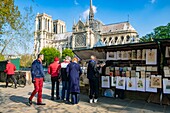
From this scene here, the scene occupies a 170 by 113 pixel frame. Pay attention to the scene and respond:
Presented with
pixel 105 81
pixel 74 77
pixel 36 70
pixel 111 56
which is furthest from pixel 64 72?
pixel 111 56

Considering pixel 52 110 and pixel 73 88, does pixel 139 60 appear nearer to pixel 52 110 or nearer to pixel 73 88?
pixel 73 88

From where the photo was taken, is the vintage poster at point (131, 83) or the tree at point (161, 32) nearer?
the vintage poster at point (131, 83)

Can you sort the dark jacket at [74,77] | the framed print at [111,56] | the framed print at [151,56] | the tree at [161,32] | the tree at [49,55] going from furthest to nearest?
the tree at [49,55], the tree at [161,32], the framed print at [111,56], the framed print at [151,56], the dark jacket at [74,77]

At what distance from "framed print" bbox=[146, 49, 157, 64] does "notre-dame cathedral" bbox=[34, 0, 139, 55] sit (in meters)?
70.8

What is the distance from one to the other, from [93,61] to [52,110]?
8.35ft

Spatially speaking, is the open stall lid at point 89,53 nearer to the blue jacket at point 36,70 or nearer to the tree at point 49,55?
the blue jacket at point 36,70

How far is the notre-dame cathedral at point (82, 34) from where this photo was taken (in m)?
86.3

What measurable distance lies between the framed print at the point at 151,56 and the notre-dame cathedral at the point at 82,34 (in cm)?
7081

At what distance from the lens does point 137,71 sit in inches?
292

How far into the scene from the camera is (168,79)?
6605 millimetres

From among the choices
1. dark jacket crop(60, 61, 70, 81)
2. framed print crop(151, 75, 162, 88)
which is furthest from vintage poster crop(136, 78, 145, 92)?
dark jacket crop(60, 61, 70, 81)

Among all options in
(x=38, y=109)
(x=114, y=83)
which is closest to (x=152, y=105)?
(x=114, y=83)

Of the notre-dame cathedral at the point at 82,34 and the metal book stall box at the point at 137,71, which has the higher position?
the notre-dame cathedral at the point at 82,34

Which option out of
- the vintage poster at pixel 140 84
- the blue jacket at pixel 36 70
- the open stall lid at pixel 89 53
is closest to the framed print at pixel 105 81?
the open stall lid at pixel 89 53
